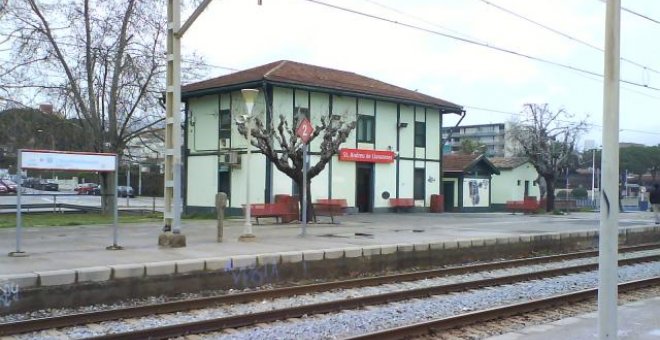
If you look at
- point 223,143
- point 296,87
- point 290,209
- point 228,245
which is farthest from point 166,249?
point 223,143

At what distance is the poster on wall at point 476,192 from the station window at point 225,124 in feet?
56.1

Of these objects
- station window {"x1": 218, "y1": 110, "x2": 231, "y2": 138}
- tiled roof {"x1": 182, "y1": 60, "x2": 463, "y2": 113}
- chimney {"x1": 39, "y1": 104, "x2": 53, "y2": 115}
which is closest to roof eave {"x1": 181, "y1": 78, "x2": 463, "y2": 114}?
tiled roof {"x1": 182, "y1": 60, "x2": 463, "y2": 113}

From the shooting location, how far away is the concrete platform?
23.9 feet

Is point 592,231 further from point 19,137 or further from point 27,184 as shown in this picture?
point 27,184

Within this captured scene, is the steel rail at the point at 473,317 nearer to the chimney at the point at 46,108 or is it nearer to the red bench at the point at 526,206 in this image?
the red bench at the point at 526,206

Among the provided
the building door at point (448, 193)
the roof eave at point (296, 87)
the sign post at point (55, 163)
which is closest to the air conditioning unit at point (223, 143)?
the roof eave at point (296, 87)

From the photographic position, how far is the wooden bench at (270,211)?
21.1 metres

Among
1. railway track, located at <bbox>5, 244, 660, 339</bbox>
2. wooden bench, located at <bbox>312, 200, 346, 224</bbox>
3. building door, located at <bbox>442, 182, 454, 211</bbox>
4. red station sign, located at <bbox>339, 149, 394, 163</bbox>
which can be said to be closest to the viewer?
railway track, located at <bbox>5, 244, 660, 339</bbox>

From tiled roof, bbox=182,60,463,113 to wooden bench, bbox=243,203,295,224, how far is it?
7554 mm

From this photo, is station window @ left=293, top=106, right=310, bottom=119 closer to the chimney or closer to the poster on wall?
the chimney

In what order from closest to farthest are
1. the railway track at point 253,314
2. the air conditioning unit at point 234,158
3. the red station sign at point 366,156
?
the railway track at point 253,314 → the air conditioning unit at point 234,158 → the red station sign at point 366,156

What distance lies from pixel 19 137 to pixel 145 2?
807 centimetres

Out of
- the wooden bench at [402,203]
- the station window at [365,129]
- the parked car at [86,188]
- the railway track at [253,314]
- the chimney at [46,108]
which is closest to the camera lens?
the railway track at [253,314]

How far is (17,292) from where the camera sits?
8.91m
